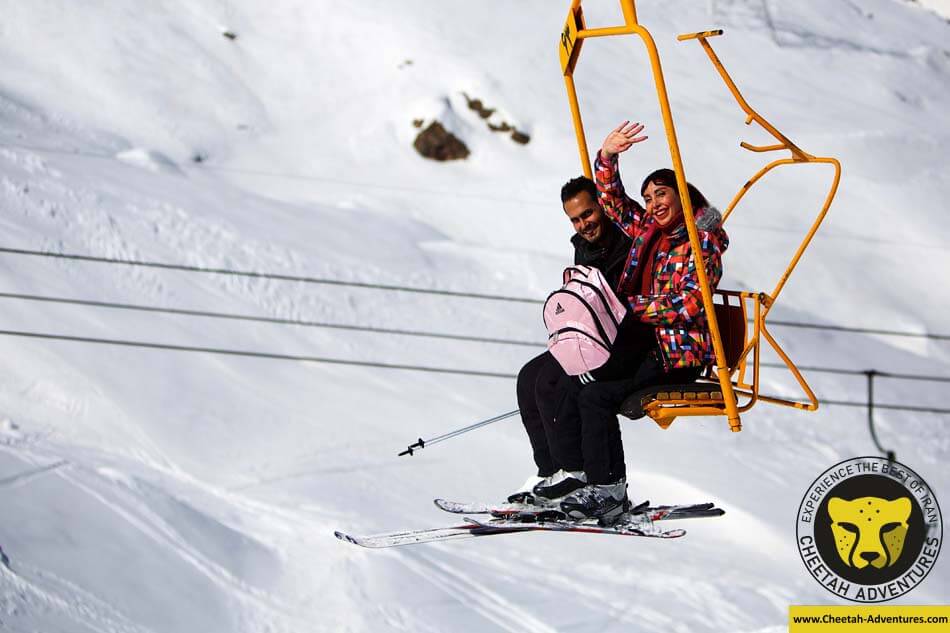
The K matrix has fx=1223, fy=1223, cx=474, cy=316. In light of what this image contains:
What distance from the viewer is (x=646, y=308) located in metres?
5.23

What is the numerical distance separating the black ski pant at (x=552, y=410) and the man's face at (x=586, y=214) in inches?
23.4

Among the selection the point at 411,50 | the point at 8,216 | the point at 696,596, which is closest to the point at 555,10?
the point at 411,50

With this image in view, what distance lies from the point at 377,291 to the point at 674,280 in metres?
16.9

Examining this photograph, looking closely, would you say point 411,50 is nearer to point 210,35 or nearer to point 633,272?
point 210,35

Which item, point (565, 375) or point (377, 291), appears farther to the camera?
point (377, 291)

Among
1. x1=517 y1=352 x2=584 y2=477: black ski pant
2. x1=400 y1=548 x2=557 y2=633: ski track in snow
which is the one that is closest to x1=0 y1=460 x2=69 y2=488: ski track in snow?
x1=400 y1=548 x2=557 y2=633: ski track in snow

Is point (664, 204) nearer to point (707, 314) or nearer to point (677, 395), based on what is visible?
point (707, 314)

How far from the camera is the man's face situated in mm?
5488

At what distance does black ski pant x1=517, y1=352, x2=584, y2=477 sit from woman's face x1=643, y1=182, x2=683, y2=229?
2.63ft

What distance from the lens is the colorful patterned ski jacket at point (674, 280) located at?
5.20 metres

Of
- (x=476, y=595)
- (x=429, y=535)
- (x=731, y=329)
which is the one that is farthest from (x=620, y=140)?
(x=476, y=595)

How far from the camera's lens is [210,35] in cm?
3058

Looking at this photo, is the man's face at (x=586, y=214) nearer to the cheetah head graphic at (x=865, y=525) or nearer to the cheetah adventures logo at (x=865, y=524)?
the cheetah adventures logo at (x=865, y=524)

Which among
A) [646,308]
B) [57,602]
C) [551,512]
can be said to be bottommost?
[57,602]
